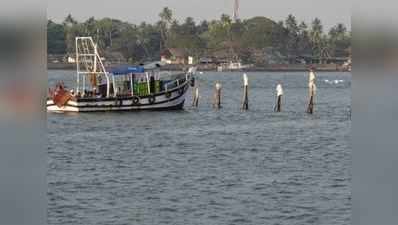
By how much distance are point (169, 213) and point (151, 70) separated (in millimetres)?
39802

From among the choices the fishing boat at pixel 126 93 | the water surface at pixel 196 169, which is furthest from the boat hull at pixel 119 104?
the water surface at pixel 196 169

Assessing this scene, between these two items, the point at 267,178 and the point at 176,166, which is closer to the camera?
the point at 267,178

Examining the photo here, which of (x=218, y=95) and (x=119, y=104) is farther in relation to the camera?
(x=218, y=95)

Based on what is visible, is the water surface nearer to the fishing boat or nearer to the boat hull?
the boat hull

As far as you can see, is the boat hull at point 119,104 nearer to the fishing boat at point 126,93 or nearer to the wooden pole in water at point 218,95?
the fishing boat at point 126,93

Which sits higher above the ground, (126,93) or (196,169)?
(126,93)

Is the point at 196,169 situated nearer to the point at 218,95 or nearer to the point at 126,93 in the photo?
the point at 126,93

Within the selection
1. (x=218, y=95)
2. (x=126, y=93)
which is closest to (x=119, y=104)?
(x=126, y=93)

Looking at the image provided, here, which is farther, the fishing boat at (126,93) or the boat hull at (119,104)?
the fishing boat at (126,93)

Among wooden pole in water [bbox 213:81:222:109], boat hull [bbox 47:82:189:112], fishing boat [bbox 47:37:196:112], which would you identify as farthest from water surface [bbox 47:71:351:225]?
wooden pole in water [bbox 213:81:222:109]

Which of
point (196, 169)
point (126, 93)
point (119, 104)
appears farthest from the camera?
point (126, 93)
